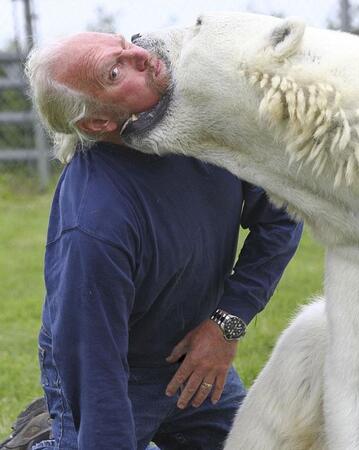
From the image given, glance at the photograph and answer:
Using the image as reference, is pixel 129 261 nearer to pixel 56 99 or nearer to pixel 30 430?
pixel 56 99

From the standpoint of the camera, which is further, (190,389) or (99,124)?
(190,389)

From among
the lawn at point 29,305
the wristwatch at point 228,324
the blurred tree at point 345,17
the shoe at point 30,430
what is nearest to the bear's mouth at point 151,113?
the wristwatch at point 228,324

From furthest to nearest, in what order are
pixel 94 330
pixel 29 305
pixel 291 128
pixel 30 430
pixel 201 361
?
1. pixel 29 305
2. pixel 30 430
3. pixel 201 361
4. pixel 94 330
5. pixel 291 128

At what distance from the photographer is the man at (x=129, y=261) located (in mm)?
2877

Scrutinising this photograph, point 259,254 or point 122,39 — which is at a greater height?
point 122,39

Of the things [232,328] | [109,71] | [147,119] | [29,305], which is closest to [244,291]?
[232,328]

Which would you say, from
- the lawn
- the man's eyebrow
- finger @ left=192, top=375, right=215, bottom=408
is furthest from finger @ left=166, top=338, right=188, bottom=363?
the lawn

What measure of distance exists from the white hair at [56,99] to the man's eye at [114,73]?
0.07 m

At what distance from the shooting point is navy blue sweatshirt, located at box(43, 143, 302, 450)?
9.41 ft

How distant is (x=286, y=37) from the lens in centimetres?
259

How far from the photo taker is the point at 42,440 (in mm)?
3779

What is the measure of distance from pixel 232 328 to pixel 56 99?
2.99ft

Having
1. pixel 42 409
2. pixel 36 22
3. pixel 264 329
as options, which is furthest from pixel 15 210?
pixel 42 409

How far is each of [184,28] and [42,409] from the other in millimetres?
1723
